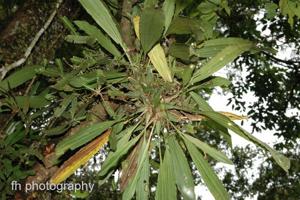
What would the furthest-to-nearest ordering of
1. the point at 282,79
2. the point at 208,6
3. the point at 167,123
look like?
1. the point at 282,79
2. the point at 208,6
3. the point at 167,123

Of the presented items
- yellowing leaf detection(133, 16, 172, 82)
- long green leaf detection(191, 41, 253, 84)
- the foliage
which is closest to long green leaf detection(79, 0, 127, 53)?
the foliage

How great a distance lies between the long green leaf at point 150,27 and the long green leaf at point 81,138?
284mm

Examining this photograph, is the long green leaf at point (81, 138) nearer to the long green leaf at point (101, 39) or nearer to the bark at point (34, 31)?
the long green leaf at point (101, 39)

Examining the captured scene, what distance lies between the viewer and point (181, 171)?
127 cm

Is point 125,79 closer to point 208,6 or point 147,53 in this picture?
point 147,53

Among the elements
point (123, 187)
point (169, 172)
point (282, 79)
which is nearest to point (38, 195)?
Result: point (123, 187)

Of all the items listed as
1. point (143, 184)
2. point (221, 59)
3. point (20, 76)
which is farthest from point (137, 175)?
point (20, 76)

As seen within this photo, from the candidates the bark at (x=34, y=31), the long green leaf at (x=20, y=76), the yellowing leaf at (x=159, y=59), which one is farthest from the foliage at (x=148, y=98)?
the bark at (x=34, y=31)

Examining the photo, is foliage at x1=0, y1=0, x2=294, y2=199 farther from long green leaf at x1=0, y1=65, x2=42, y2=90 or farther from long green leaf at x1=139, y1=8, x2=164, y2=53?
long green leaf at x1=0, y1=65, x2=42, y2=90

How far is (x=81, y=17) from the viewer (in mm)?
2359

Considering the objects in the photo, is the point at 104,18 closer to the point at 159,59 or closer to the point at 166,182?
the point at 159,59

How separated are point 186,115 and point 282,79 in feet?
10.4

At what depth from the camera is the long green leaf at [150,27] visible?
3.67 ft

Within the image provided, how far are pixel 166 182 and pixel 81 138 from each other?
31 centimetres
